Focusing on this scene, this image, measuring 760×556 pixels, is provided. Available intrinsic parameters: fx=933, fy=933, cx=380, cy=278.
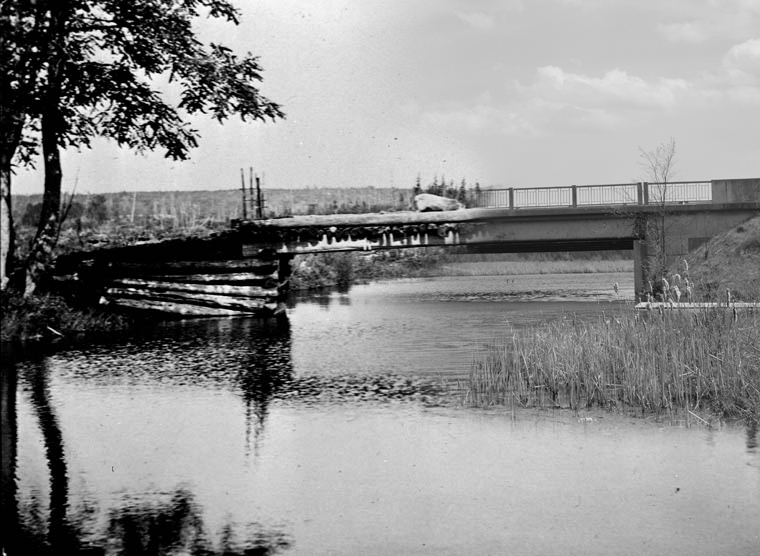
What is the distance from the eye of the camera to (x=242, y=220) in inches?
1051

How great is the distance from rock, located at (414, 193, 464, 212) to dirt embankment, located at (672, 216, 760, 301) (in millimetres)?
8752

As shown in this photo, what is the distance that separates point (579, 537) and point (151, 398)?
7.24 meters

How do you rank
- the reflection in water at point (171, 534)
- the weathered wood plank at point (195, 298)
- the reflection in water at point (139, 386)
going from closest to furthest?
the reflection in water at point (171, 534) < the reflection in water at point (139, 386) < the weathered wood plank at point (195, 298)

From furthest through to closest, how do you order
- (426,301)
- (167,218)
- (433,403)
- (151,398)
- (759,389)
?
(167,218) < (426,301) < (151,398) < (433,403) < (759,389)

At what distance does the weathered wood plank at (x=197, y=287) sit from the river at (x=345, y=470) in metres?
12.5

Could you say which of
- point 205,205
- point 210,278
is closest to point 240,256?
point 210,278

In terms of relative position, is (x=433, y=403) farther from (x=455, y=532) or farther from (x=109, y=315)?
(x=109, y=315)

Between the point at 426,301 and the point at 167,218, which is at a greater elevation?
the point at 167,218

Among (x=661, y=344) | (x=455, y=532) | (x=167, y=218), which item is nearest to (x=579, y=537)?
(x=455, y=532)

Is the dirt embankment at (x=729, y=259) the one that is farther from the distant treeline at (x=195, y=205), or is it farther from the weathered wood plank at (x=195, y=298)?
the weathered wood plank at (x=195, y=298)

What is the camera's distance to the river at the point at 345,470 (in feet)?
18.1

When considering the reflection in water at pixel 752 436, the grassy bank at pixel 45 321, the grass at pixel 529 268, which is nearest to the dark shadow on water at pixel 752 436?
the reflection in water at pixel 752 436

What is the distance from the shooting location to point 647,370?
1062 centimetres

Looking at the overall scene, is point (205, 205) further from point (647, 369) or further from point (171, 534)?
point (171, 534)
